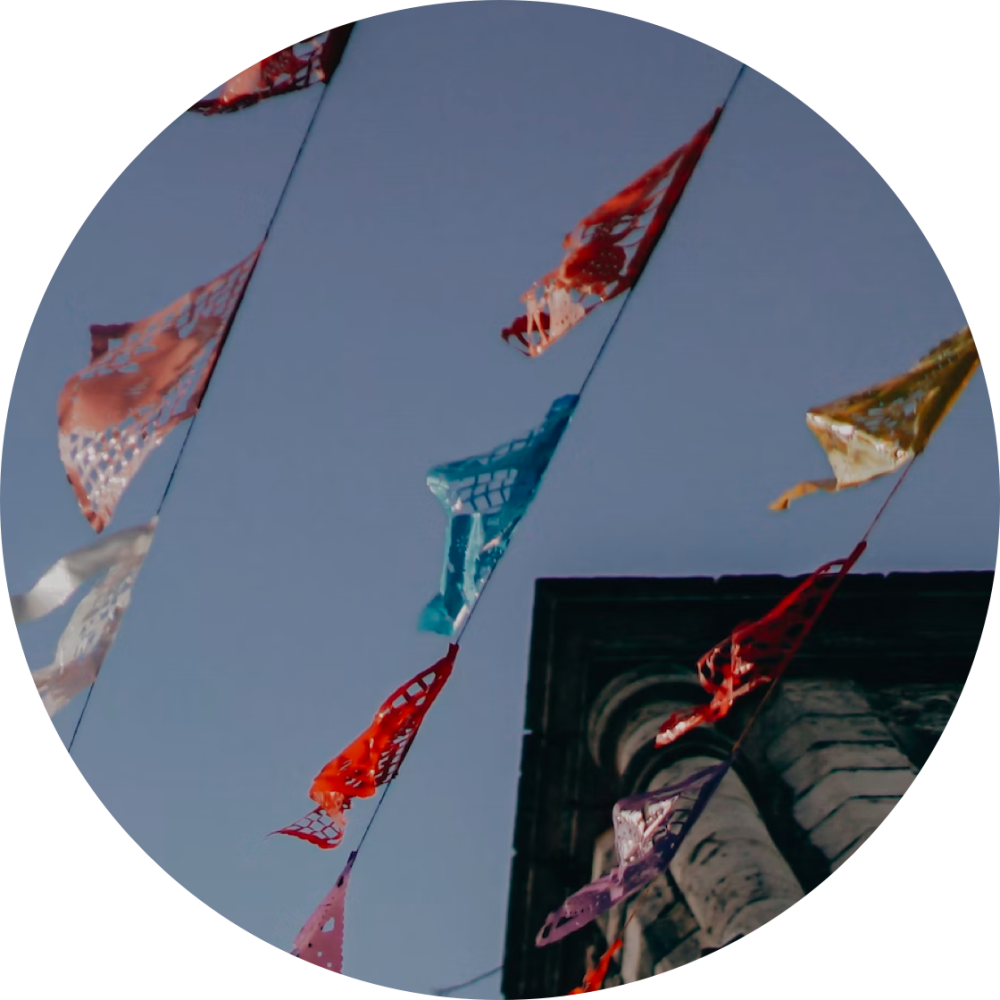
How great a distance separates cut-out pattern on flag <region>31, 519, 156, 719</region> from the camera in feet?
21.3

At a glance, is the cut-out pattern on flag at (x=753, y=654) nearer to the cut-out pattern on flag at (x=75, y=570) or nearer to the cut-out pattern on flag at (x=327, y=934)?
the cut-out pattern on flag at (x=327, y=934)

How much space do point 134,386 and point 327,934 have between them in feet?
12.1

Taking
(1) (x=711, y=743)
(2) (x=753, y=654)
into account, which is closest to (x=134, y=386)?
(2) (x=753, y=654)

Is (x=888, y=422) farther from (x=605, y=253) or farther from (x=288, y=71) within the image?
(x=288, y=71)

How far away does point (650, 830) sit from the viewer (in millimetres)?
7473

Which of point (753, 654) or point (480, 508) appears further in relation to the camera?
point (753, 654)

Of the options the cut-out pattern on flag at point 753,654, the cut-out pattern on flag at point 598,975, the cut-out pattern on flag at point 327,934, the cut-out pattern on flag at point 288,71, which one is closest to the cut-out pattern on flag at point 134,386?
the cut-out pattern on flag at point 288,71

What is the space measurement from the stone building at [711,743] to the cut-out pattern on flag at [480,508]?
10.9 ft

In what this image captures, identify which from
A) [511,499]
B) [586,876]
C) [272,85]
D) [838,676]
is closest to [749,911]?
[586,876]

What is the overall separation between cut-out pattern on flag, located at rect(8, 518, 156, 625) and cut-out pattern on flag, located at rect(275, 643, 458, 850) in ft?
5.71

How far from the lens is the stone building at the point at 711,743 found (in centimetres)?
862

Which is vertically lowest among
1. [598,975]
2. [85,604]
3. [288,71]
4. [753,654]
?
[598,975]

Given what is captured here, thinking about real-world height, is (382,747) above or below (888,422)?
below

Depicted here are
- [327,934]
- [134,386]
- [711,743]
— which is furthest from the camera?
[711,743]
